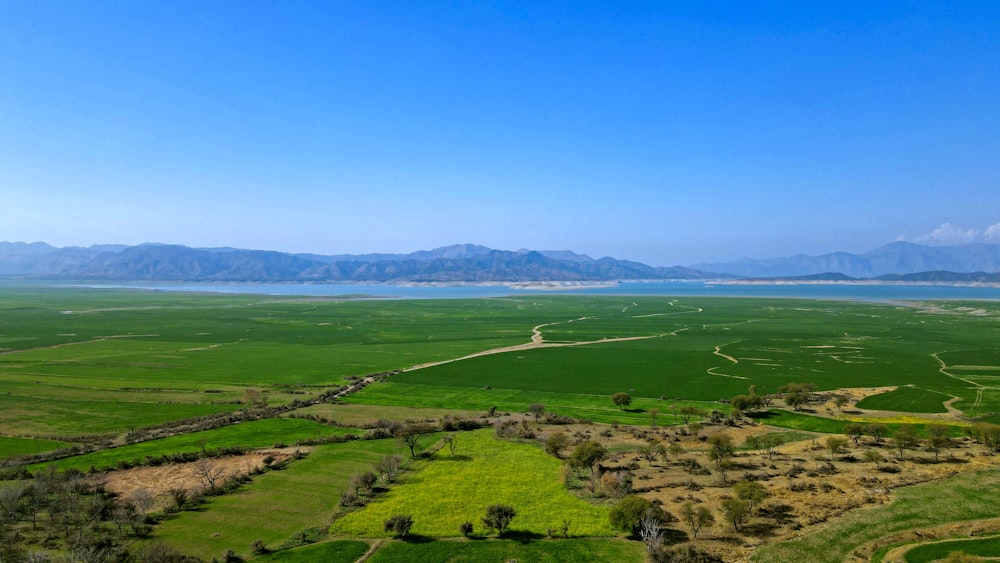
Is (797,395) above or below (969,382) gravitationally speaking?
above

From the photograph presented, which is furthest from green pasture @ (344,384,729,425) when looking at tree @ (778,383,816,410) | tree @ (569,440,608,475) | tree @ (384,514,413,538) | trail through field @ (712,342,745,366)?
trail through field @ (712,342,745,366)

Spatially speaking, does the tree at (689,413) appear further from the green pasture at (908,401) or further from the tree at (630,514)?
the tree at (630,514)

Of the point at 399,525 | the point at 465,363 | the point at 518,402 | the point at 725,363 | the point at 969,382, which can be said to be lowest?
the point at 518,402

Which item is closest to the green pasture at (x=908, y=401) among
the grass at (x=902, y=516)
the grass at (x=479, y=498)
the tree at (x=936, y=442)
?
the tree at (x=936, y=442)

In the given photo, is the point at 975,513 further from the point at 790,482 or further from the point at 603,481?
the point at 603,481

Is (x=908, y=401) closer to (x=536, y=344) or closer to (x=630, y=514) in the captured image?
(x=630, y=514)

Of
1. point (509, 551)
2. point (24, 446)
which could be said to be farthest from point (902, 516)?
point (24, 446)

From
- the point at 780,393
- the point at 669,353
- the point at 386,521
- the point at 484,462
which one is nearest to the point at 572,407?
the point at 484,462
